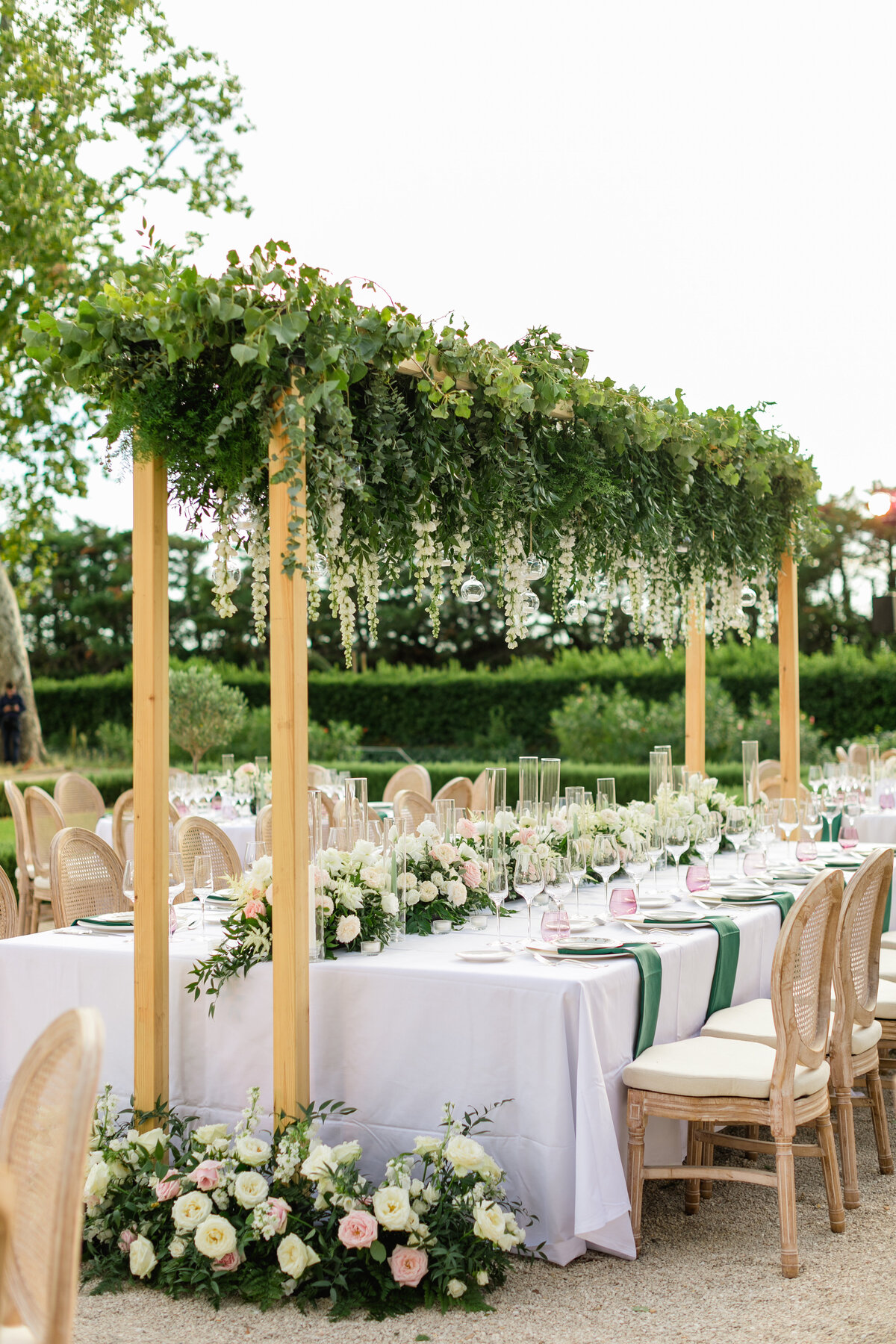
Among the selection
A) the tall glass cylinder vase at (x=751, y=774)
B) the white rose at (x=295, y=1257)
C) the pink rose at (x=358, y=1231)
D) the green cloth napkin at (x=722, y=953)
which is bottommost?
the white rose at (x=295, y=1257)

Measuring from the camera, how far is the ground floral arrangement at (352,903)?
3971 millimetres

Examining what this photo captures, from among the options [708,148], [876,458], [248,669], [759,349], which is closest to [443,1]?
[708,148]

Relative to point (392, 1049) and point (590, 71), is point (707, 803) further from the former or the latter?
point (590, 71)

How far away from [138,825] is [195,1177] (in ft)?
3.51

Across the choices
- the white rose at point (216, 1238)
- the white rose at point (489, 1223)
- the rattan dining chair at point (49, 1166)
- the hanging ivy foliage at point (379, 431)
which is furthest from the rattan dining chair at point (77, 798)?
the rattan dining chair at point (49, 1166)

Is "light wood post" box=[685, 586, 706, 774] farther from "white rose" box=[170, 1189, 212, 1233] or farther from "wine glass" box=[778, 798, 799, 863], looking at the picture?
"white rose" box=[170, 1189, 212, 1233]

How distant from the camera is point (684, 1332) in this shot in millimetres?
3258

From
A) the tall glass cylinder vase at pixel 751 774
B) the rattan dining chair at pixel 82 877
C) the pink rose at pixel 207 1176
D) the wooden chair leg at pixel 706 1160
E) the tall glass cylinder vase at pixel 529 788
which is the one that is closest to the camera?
the pink rose at pixel 207 1176

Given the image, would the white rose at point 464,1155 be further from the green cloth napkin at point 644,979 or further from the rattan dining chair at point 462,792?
the rattan dining chair at point 462,792

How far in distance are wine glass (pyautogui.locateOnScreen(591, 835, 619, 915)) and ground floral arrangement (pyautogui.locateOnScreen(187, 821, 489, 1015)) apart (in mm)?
542

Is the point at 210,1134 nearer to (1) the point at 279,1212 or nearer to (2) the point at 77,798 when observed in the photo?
(1) the point at 279,1212

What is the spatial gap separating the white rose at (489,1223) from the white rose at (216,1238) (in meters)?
0.66

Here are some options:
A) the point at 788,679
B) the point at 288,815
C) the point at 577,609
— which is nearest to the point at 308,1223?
the point at 288,815

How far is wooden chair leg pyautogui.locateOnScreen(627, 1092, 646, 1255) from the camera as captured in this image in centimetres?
372
